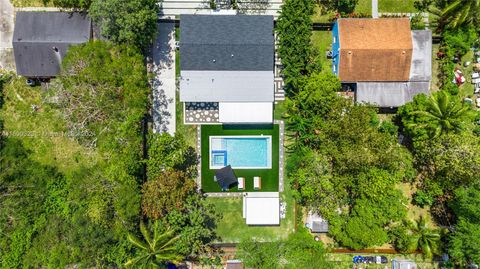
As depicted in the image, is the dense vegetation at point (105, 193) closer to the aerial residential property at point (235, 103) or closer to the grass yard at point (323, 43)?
the aerial residential property at point (235, 103)

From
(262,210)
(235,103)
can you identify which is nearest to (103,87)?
(235,103)

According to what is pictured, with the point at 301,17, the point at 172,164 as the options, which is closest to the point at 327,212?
the point at 172,164

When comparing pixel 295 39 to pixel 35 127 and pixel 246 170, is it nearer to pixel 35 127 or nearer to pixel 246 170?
pixel 246 170

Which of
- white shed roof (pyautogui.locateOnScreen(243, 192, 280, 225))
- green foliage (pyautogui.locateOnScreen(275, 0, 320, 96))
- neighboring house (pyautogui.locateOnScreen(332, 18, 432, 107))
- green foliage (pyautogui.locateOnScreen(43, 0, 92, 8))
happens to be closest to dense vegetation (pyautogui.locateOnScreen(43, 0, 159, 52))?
green foliage (pyautogui.locateOnScreen(43, 0, 92, 8))

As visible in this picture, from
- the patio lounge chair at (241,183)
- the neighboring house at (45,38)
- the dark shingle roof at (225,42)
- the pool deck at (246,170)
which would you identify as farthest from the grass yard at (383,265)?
the neighboring house at (45,38)

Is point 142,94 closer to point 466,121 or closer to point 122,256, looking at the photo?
point 122,256

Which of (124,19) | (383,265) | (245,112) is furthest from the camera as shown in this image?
(383,265)
